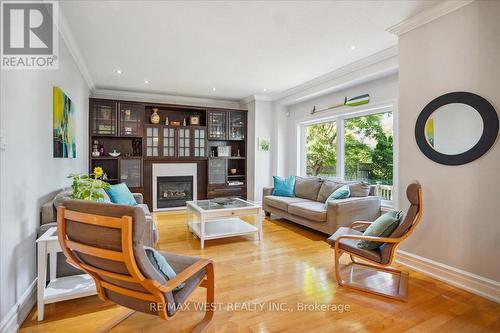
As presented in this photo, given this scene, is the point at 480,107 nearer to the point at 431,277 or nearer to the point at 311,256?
the point at 431,277

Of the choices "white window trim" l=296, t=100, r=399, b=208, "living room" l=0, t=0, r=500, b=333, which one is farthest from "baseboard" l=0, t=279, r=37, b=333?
"white window trim" l=296, t=100, r=399, b=208

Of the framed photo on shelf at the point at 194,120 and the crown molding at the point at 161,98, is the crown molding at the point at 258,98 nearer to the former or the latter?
the crown molding at the point at 161,98

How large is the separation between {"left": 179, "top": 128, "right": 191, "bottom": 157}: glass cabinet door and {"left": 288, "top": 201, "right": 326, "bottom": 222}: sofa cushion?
9.51ft

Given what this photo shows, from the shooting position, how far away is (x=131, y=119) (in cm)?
568

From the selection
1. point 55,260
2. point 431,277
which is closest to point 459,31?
point 431,277

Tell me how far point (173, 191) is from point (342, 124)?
13.1 feet

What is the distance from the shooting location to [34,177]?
2238mm

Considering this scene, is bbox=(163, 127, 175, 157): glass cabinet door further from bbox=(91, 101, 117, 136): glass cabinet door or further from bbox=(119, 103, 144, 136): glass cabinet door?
bbox=(91, 101, 117, 136): glass cabinet door

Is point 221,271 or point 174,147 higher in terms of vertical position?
point 174,147

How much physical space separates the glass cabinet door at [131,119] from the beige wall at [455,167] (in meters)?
4.96

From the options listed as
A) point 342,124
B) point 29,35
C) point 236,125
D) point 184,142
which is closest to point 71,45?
point 29,35

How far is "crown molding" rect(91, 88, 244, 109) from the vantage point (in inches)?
227

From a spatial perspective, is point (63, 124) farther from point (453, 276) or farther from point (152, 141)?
point (453, 276)

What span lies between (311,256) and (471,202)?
1.71 meters
